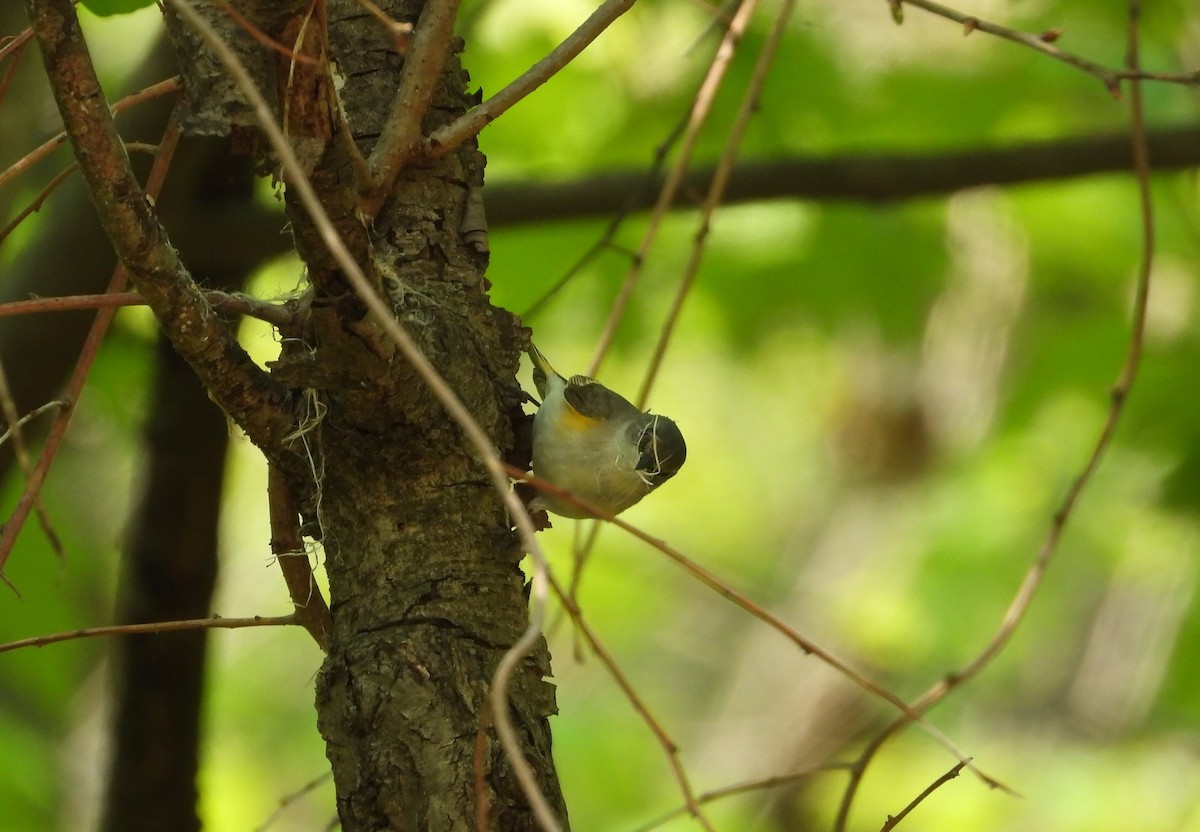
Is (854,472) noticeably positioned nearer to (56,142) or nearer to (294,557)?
(294,557)

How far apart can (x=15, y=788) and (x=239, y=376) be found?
6.59 ft

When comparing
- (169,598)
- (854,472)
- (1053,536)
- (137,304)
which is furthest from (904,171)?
(854,472)

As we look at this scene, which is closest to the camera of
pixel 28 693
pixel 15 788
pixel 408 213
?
pixel 408 213

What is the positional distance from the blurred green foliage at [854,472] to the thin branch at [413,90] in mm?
560

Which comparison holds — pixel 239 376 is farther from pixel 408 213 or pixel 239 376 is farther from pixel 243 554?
pixel 243 554

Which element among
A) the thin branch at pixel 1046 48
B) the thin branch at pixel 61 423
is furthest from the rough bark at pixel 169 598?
the thin branch at pixel 1046 48

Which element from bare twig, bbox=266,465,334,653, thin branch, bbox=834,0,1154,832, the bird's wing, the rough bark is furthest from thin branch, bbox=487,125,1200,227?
bare twig, bbox=266,465,334,653

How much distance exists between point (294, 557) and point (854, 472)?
533cm

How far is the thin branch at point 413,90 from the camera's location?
121 centimetres

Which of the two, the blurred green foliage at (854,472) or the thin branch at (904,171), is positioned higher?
the blurred green foliage at (854,472)

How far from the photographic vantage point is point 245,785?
5586 millimetres

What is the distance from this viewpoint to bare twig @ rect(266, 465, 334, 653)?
4.77 feet

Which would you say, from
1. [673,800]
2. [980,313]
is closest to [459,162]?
[673,800]

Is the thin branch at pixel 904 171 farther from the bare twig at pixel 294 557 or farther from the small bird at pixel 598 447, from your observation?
the bare twig at pixel 294 557
